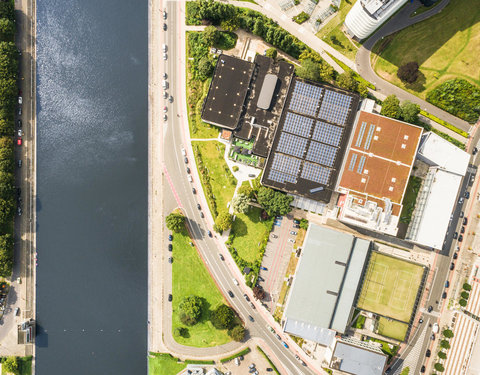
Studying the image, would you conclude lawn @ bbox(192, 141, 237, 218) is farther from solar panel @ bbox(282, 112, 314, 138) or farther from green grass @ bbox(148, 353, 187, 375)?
green grass @ bbox(148, 353, 187, 375)

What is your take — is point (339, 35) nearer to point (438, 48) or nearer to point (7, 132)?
point (438, 48)

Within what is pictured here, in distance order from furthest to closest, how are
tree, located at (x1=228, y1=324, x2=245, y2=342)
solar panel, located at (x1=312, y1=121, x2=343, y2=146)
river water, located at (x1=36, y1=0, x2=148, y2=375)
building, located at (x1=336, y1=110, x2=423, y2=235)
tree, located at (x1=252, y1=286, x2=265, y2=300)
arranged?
Result: river water, located at (x1=36, y1=0, x2=148, y2=375) < tree, located at (x1=252, y1=286, x2=265, y2=300) < tree, located at (x1=228, y1=324, x2=245, y2=342) < solar panel, located at (x1=312, y1=121, x2=343, y2=146) < building, located at (x1=336, y1=110, x2=423, y2=235)

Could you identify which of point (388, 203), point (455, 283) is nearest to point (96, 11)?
point (388, 203)

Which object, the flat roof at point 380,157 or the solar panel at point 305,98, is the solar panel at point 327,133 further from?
the solar panel at point 305,98

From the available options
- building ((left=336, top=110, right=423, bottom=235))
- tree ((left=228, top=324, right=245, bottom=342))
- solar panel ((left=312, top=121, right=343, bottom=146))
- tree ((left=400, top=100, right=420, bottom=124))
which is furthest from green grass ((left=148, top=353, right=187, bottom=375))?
tree ((left=400, top=100, right=420, bottom=124))

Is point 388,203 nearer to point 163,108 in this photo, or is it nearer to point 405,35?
point 405,35

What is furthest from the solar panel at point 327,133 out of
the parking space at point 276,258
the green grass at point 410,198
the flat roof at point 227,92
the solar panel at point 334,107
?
the green grass at point 410,198
